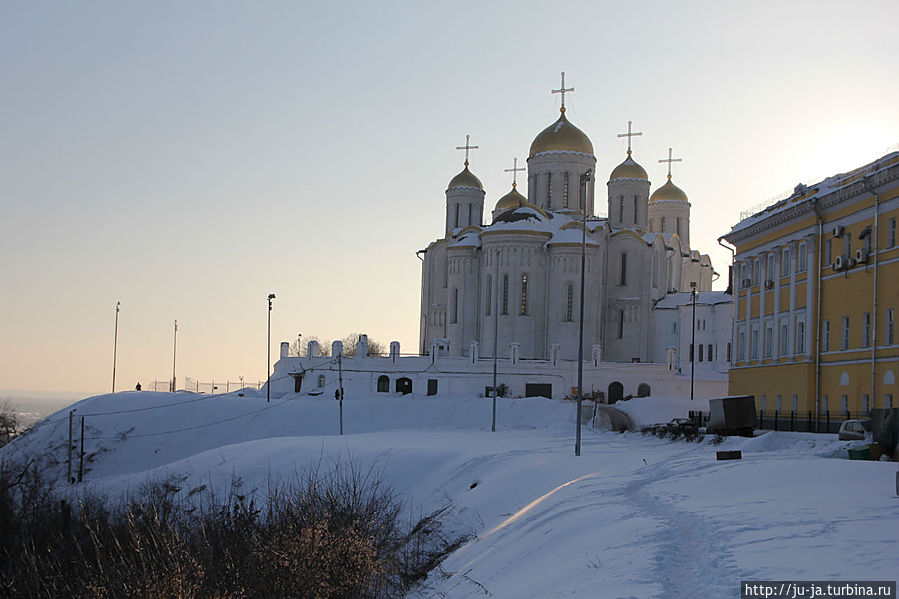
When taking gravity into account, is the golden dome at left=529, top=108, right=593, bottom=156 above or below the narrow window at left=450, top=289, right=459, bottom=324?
above

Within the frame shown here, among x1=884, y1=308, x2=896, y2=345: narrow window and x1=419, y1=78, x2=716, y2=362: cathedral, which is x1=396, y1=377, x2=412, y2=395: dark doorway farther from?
x1=884, y1=308, x2=896, y2=345: narrow window

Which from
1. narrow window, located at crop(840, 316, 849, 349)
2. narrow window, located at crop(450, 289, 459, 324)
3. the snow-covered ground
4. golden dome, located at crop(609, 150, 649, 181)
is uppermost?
golden dome, located at crop(609, 150, 649, 181)

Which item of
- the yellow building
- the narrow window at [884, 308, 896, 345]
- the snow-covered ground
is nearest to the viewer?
the snow-covered ground

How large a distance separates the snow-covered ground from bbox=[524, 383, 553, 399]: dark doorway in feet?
30.3

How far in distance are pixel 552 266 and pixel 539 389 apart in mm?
9239

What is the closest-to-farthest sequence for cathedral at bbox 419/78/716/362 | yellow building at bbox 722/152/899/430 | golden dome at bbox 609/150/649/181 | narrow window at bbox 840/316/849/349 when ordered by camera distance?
yellow building at bbox 722/152/899/430 → narrow window at bbox 840/316/849/349 → cathedral at bbox 419/78/716/362 → golden dome at bbox 609/150/649/181

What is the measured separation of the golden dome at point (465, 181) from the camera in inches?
3061

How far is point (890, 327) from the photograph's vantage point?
99.7 ft

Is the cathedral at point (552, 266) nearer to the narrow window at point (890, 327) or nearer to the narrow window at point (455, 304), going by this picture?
the narrow window at point (455, 304)

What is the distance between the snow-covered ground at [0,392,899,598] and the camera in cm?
1211

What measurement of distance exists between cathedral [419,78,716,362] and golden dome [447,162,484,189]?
77mm

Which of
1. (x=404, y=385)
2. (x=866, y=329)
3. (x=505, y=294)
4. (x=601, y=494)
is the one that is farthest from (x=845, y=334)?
(x=505, y=294)

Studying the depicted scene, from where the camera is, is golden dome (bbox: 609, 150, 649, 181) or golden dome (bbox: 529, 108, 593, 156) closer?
golden dome (bbox: 529, 108, 593, 156)

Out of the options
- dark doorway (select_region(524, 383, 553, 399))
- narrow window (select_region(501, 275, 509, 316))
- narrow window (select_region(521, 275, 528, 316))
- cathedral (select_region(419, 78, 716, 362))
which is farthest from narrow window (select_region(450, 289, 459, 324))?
dark doorway (select_region(524, 383, 553, 399))
